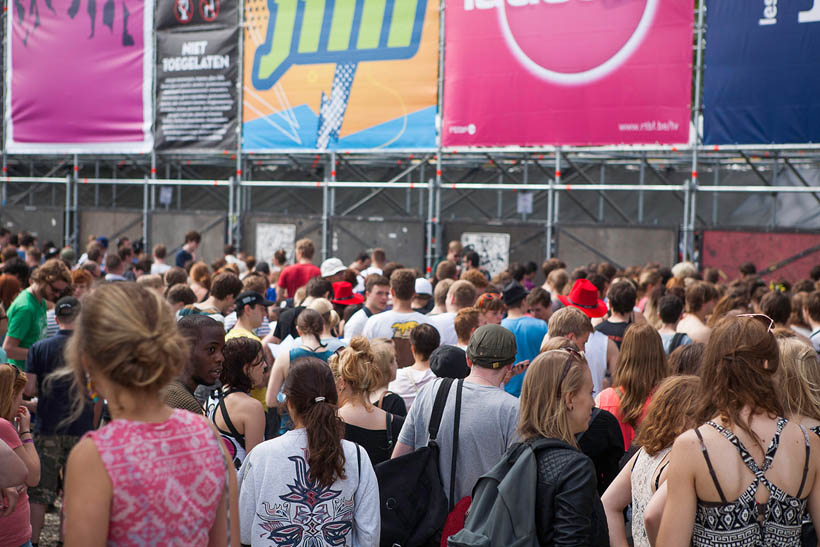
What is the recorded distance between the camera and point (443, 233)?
15.2 metres

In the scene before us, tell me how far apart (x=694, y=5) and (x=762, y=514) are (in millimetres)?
11755

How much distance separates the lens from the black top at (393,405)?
198 inches

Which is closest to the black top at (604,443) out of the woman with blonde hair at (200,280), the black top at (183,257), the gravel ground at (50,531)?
the gravel ground at (50,531)

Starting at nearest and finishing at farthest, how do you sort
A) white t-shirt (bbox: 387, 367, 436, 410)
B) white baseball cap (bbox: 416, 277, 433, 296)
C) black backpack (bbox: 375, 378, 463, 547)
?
black backpack (bbox: 375, 378, 463, 547)
white t-shirt (bbox: 387, 367, 436, 410)
white baseball cap (bbox: 416, 277, 433, 296)

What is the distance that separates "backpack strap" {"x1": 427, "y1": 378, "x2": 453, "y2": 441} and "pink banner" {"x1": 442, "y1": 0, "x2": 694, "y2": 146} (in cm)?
1014

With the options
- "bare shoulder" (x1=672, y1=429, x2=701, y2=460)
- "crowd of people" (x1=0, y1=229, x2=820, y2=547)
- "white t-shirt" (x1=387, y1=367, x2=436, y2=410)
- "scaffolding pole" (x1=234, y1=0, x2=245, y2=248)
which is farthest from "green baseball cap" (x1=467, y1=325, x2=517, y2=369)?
"scaffolding pole" (x1=234, y1=0, x2=245, y2=248)

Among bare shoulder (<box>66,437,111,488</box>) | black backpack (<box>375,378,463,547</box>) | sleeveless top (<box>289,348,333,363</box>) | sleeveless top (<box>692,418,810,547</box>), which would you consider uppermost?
bare shoulder (<box>66,437,111,488</box>)

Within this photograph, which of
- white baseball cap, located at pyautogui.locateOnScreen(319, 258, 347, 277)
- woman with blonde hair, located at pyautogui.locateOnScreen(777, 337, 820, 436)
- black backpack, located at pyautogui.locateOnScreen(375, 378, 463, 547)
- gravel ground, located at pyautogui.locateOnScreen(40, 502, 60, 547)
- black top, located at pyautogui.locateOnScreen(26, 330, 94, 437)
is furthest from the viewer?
white baseball cap, located at pyautogui.locateOnScreen(319, 258, 347, 277)

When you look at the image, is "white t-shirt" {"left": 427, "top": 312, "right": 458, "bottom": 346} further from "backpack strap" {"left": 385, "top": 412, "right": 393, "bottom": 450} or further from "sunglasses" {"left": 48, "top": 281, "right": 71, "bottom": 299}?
"sunglasses" {"left": 48, "top": 281, "right": 71, "bottom": 299}

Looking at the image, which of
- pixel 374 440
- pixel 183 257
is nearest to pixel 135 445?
pixel 374 440

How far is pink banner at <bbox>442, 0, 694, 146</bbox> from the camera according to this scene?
13281 millimetres

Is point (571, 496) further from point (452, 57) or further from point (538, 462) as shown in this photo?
point (452, 57)

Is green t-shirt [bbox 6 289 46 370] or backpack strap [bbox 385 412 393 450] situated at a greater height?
green t-shirt [bbox 6 289 46 370]

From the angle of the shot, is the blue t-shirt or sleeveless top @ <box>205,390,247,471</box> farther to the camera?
the blue t-shirt
